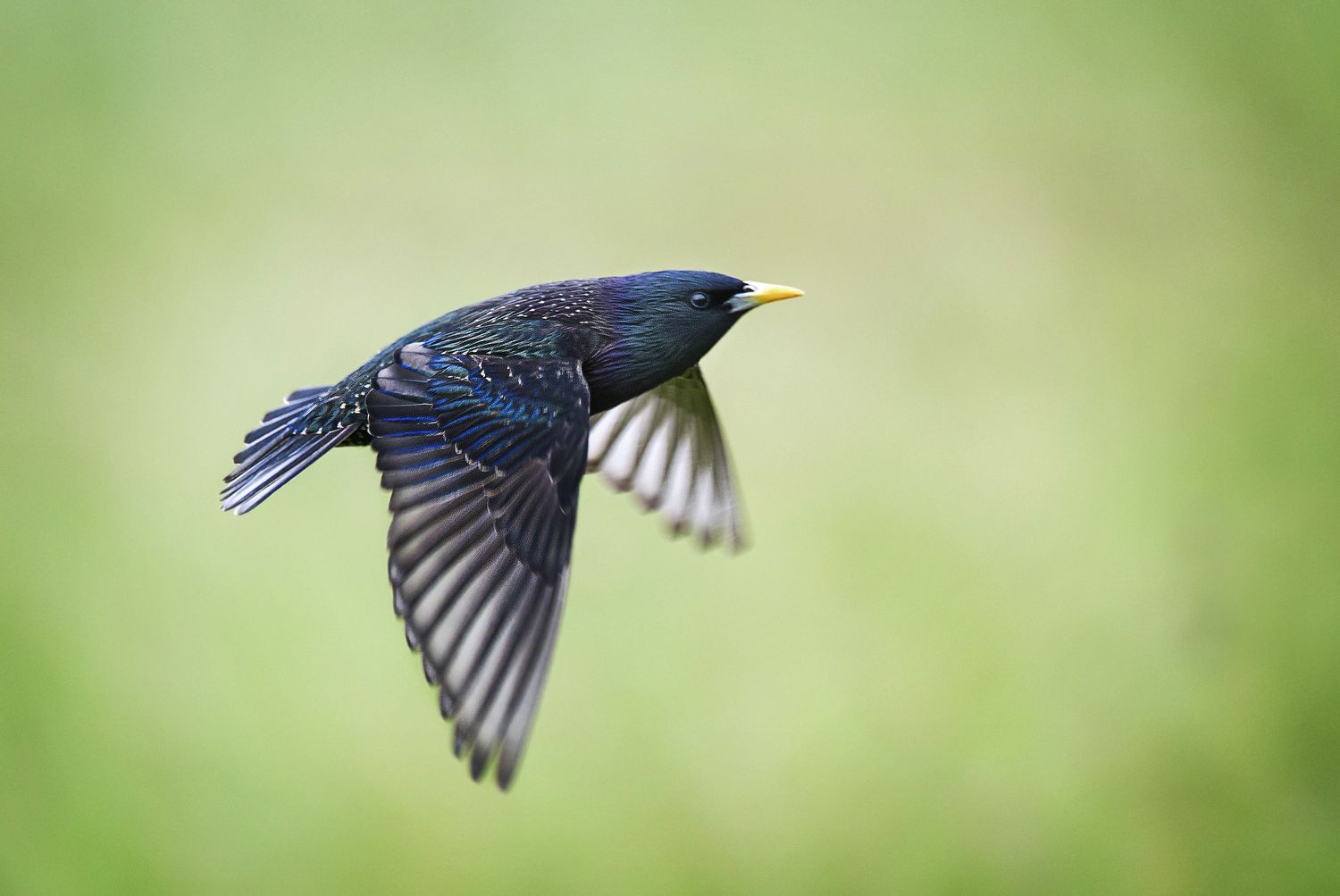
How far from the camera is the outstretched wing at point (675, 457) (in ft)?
6.51

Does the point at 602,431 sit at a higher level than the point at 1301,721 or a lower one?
higher

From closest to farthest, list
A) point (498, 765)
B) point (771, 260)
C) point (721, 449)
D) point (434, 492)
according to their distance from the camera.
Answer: point (498, 765) → point (434, 492) → point (721, 449) → point (771, 260)

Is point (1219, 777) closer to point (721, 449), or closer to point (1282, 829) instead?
point (1282, 829)

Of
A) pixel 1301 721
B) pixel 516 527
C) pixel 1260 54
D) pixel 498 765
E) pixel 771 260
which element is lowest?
pixel 1301 721

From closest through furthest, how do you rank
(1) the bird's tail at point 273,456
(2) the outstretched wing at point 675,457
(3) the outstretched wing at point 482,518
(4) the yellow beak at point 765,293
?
(3) the outstretched wing at point 482,518 → (1) the bird's tail at point 273,456 → (4) the yellow beak at point 765,293 → (2) the outstretched wing at point 675,457

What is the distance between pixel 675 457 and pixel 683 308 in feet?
1.72

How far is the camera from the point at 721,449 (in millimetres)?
2012

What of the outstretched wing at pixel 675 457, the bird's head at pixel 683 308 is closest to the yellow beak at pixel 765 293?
the bird's head at pixel 683 308

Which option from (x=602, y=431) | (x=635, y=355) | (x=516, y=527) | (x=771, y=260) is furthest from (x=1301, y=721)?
(x=516, y=527)

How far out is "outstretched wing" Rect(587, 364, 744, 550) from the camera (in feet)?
6.51

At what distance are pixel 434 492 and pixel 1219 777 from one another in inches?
86.7

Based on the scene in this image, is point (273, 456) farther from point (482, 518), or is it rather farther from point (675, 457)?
point (675, 457)

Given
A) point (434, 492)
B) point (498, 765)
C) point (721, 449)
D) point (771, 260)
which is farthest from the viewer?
point (771, 260)

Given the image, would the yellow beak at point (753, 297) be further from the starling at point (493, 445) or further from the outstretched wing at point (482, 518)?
the outstretched wing at point (482, 518)
